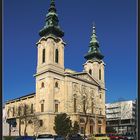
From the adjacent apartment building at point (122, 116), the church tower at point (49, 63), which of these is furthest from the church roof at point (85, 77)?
the adjacent apartment building at point (122, 116)

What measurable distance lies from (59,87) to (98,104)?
10839mm

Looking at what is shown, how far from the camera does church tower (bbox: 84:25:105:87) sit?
219 feet

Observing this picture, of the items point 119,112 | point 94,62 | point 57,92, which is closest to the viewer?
point 57,92

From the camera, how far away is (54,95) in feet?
180

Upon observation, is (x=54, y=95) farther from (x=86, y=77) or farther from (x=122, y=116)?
(x=122, y=116)

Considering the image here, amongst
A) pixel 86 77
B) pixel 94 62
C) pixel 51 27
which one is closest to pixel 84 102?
pixel 86 77

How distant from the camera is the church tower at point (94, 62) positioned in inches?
2633

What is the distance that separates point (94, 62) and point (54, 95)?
15.8 meters

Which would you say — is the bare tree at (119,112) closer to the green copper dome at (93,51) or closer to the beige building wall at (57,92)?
the green copper dome at (93,51)

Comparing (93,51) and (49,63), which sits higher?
(93,51)

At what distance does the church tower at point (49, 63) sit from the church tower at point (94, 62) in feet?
36.5

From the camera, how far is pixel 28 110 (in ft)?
177

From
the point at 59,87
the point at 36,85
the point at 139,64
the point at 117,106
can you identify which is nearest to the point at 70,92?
the point at 59,87

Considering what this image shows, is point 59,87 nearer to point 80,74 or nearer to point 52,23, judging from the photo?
point 80,74
